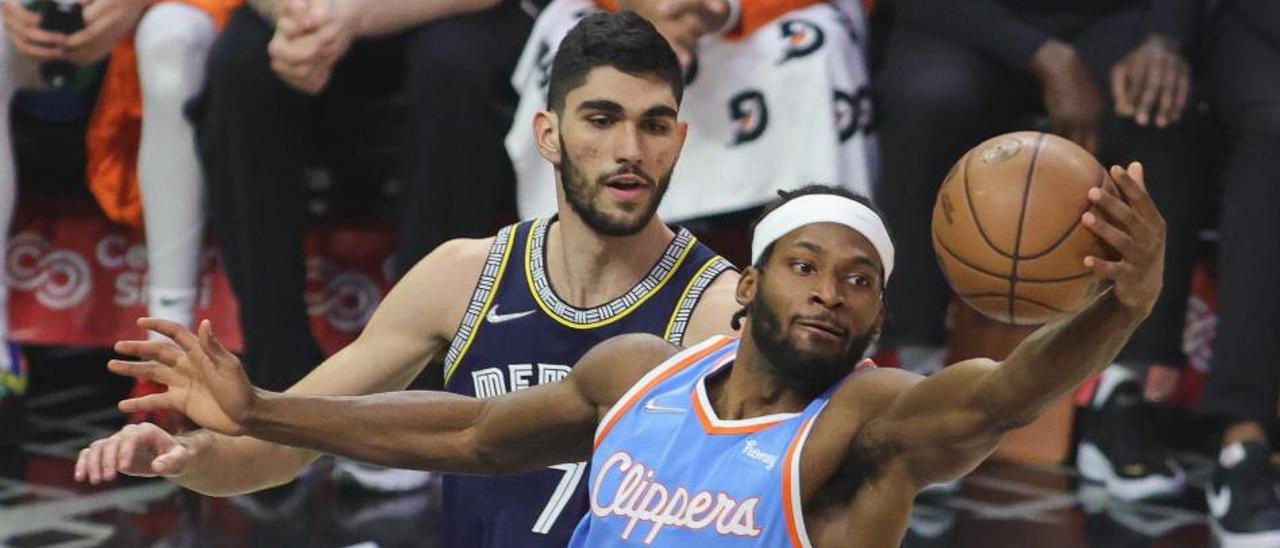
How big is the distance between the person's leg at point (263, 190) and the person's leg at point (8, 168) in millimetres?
670

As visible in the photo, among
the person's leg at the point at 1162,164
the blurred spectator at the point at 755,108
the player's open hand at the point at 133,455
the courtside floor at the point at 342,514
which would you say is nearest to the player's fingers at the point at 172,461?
the player's open hand at the point at 133,455

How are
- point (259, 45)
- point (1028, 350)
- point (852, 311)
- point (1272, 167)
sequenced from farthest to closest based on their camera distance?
point (259, 45), point (1272, 167), point (852, 311), point (1028, 350)

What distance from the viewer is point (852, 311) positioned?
3.28 metres

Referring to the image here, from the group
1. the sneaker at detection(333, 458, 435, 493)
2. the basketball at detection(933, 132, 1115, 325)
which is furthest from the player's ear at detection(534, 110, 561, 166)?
the sneaker at detection(333, 458, 435, 493)

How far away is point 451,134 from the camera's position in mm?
5973

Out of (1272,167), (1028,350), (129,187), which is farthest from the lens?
(129,187)

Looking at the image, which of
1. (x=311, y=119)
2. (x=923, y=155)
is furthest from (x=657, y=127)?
(x=311, y=119)

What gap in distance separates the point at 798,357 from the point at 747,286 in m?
0.24

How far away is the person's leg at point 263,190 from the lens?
20.0 ft

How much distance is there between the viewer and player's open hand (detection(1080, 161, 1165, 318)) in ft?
9.32

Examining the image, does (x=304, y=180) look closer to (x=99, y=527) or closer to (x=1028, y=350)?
(x=99, y=527)

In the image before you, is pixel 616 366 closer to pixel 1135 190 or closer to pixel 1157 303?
pixel 1135 190

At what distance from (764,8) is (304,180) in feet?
4.56

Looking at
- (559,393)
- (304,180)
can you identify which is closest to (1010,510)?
(304,180)
